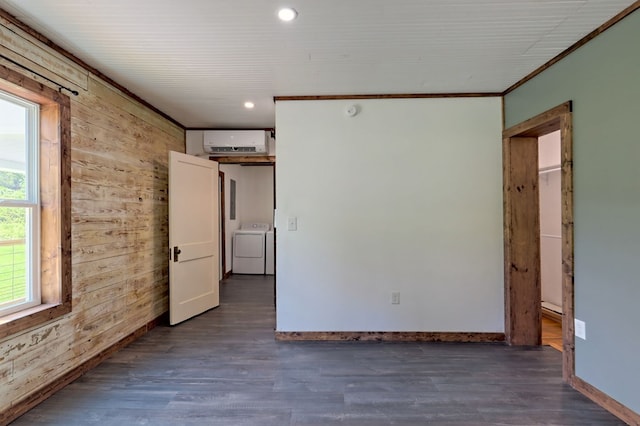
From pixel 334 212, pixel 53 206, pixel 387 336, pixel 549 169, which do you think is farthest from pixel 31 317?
pixel 549 169

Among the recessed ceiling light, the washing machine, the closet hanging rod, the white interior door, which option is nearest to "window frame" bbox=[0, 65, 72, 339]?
the white interior door

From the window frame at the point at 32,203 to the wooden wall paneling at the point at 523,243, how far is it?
150 inches

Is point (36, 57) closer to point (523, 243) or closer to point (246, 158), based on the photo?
point (246, 158)

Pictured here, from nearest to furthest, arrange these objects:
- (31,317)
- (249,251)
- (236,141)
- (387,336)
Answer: (31,317) → (387,336) → (236,141) → (249,251)

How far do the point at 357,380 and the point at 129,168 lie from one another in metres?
2.83

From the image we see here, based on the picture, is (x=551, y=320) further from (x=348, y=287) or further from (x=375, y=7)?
(x=375, y=7)

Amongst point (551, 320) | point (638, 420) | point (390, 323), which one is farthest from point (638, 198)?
point (551, 320)

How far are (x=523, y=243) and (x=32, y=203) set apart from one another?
13.0 ft

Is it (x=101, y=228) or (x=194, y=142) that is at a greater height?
(x=194, y=142)

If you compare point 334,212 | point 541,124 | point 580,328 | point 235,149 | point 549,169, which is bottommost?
point 580,328

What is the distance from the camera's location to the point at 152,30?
2049 mm

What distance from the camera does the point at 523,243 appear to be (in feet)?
9.84

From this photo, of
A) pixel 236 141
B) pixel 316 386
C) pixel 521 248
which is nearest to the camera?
pixel 316 386

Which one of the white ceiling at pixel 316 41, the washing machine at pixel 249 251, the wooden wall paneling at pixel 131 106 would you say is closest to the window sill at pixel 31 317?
the wooden wall paneling at pixel 131 106
